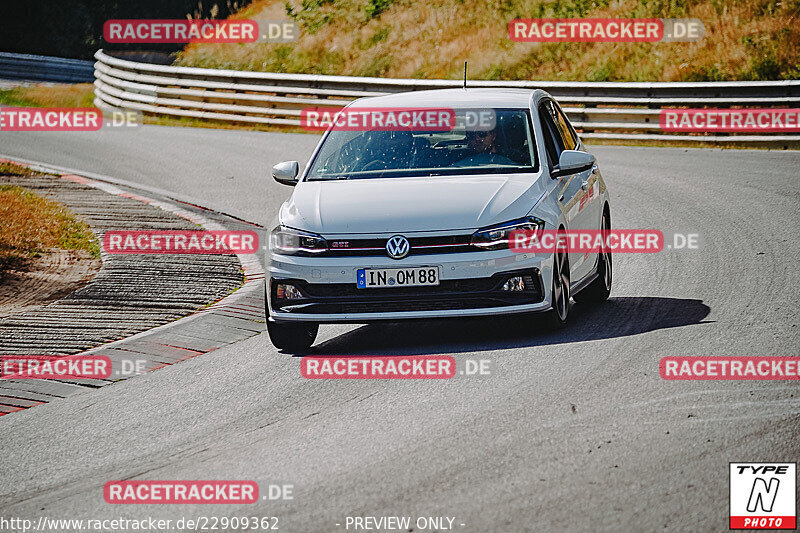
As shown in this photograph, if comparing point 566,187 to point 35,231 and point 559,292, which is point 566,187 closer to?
point 559,292

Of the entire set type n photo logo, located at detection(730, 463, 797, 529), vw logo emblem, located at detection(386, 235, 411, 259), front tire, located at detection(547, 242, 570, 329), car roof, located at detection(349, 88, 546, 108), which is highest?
car roof, located at detection(349, 88, 546, 108)

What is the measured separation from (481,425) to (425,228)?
2.02m

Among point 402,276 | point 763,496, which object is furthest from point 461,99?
point 763,496

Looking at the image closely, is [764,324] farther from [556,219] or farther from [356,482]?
[356,482]

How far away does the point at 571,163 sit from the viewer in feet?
30.2

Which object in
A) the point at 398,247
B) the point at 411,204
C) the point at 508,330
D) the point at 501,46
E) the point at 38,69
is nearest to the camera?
the point at 398,247

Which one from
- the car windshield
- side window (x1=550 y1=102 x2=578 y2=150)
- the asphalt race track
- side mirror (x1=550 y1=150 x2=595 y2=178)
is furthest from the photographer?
side window (x1=550 y1=102 x2=578 y2=150)

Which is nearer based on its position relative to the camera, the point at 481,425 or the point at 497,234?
the point at 481,425

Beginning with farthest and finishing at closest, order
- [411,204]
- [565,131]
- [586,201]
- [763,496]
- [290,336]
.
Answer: [565,131] → [586,201] → [290,336] → [411,204] → [763,496]

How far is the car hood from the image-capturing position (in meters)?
8.44

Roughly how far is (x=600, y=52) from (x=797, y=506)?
80.9 feet

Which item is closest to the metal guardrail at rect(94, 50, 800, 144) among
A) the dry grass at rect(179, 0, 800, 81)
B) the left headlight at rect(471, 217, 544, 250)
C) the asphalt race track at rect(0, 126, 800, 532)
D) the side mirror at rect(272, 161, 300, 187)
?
the dry grass at rect(179, 0, 800, 81)

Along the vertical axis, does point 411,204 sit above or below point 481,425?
above

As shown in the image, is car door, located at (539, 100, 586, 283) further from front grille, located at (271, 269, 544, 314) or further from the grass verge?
the grass verge
